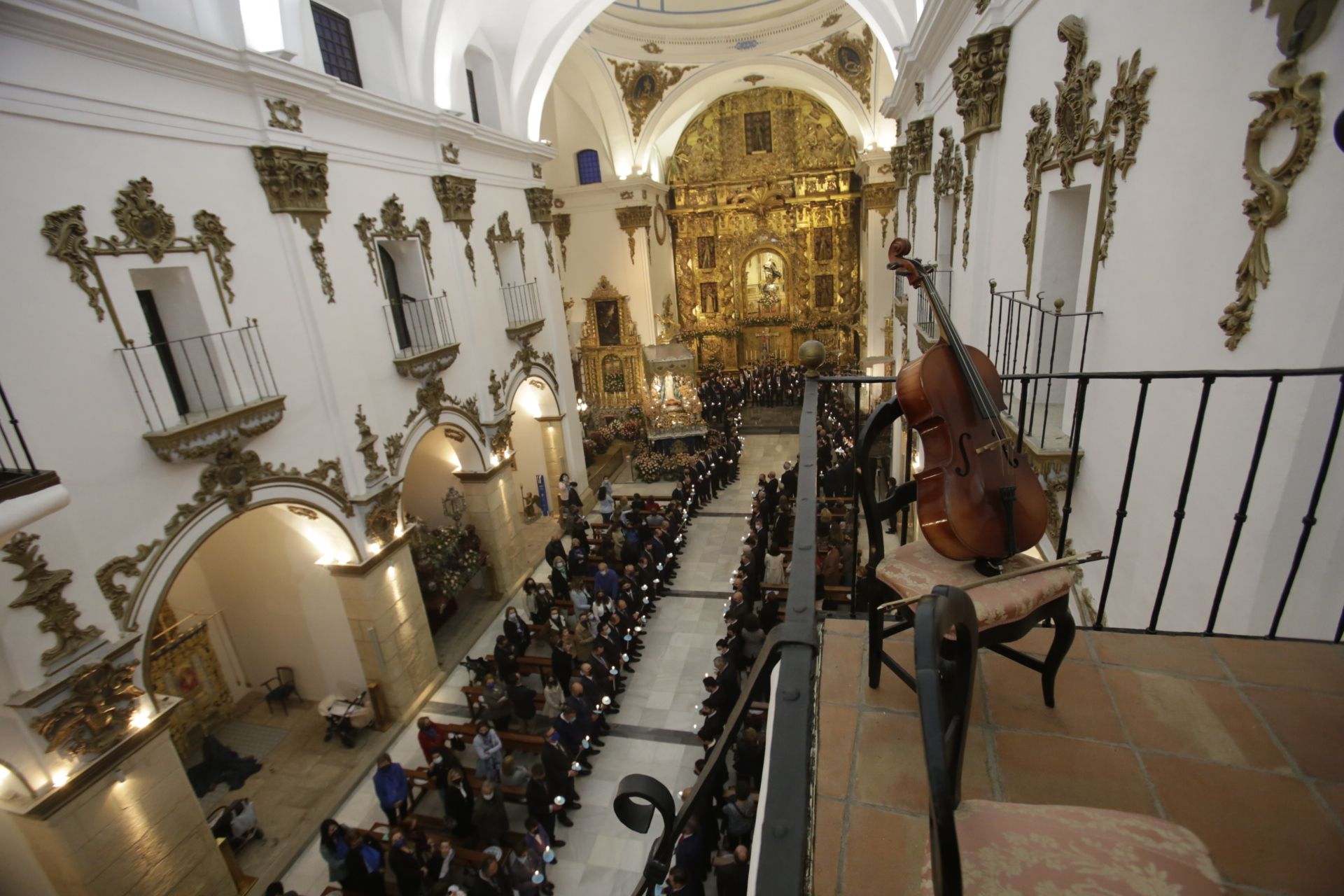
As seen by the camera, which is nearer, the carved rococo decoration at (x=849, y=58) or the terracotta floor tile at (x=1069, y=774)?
the terracotta floor tile at (x=1069, y=774)

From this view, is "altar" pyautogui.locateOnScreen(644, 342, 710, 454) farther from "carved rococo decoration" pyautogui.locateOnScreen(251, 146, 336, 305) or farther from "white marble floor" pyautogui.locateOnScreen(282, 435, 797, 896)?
"carved rococo decoration" pyautogui.locateOnScreen(251, 146, 336, 305)

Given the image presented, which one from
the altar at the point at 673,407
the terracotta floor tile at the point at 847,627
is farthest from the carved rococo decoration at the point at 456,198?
the terracotta floor tile at the point at 847,627

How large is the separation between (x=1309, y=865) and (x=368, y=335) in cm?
924

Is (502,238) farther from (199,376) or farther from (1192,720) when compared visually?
(1192,720)

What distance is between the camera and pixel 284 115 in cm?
720

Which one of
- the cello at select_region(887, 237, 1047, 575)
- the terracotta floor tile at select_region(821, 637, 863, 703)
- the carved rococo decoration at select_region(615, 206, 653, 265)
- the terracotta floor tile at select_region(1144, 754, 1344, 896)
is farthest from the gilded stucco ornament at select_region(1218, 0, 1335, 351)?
the carved rococo decoration at select_region(615, 206, 653, 265)

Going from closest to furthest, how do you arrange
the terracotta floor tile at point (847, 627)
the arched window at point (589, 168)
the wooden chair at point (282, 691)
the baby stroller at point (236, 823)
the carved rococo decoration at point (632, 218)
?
the terracotta floor tile at point (847, 627) → the baby stroller at point (236, 823) → the wooden chair at point (282, 691) → the carved rococo decoration at point (632, 218) → the arched window at point (589, 168)

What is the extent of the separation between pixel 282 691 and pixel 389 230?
6618mm

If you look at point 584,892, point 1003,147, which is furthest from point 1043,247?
point 584,892

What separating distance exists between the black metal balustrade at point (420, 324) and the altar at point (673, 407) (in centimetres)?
737

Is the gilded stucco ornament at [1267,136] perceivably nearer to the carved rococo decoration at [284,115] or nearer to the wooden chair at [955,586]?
the wooden chair at [955,586]

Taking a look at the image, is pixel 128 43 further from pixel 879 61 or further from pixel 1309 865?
pixel 879 61

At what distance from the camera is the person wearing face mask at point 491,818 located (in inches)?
255

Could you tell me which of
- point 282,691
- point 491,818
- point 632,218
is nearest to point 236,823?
point 282,691
